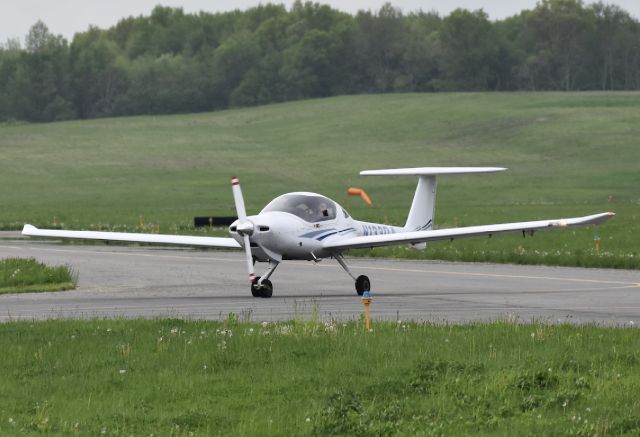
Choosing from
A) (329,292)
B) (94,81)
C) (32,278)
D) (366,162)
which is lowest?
(329,292)

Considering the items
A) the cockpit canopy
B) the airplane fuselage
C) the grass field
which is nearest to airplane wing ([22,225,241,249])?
the cockpit canopy

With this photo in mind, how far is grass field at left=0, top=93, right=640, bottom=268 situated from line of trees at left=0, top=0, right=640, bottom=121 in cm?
2697

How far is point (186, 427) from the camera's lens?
540 inches

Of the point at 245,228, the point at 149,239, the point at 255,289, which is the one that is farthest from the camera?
the point at 149,239

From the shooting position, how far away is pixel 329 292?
3212 cm

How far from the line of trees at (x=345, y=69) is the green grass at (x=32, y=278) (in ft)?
458

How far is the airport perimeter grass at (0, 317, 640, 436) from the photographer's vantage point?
13789 mm

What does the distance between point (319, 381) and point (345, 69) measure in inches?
6739

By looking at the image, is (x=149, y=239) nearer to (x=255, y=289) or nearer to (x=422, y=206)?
(x=255, y=289)

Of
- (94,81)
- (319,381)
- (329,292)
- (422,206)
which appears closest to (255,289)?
(329,292)

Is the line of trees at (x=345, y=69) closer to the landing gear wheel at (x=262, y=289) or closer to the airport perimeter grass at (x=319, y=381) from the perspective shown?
the landing gear wheel at (x=262, y=289)

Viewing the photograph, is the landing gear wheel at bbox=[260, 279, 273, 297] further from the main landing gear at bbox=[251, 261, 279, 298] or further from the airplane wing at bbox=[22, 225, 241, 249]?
the airplane wing at bbox=[22, 225, 241, 249]

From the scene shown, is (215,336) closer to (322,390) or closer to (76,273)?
(322,390)

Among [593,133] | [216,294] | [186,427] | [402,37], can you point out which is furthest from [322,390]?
[402,37]
